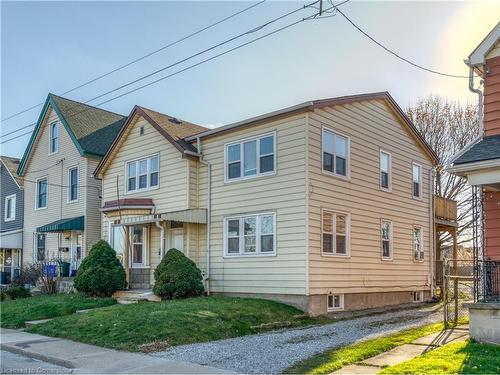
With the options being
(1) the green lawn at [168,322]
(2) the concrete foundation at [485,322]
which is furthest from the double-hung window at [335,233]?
(2) the concrete foundation at [485,322]

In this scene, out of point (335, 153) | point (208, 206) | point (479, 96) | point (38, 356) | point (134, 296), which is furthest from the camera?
point (208, 206)

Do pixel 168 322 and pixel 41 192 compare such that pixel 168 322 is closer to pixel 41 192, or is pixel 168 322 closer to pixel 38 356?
pixel 38 356

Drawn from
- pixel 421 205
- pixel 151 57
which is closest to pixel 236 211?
pixel 151 57

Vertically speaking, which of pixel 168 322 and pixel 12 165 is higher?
pixel 12 165

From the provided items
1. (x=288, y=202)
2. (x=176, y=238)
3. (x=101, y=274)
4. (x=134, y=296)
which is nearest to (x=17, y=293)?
(x=101, y=274)

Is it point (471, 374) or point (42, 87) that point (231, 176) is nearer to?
point (471, 374)

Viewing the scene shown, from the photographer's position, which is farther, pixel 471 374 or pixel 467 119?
pixel 467 119

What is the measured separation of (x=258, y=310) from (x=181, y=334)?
3.23 metres

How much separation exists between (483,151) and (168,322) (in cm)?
792

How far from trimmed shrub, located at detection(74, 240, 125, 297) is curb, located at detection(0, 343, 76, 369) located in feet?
21.7

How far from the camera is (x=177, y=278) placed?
17156 mm

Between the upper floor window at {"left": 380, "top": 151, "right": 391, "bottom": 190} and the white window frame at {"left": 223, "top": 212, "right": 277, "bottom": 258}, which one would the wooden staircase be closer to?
the white window frame at {"left": 223, "top": 212, "right": 277, "bottom": 258}

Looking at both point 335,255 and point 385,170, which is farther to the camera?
point 385,170

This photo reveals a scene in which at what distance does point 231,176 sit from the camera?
60.4 ft
